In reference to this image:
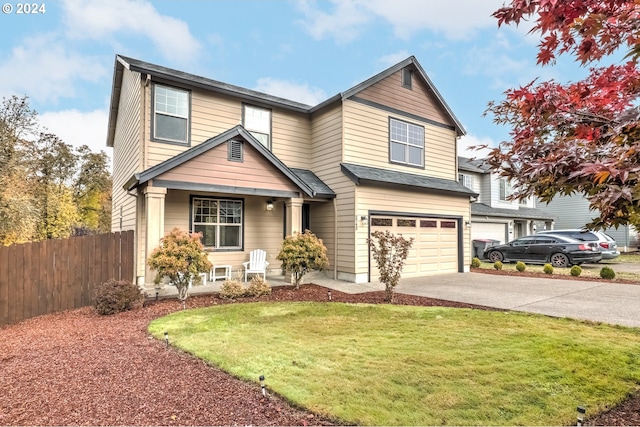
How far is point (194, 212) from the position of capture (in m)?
10.7

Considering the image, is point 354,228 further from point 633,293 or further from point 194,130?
point 633,293

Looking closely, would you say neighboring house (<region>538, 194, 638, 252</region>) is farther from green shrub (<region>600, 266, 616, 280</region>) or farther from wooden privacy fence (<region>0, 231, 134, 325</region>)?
wooden privacy fence (<region>0, 231, 134, 325</region>)

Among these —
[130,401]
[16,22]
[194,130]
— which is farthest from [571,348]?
[16,22]

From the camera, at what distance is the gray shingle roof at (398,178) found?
439 inches

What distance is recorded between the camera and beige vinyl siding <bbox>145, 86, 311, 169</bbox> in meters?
9.98

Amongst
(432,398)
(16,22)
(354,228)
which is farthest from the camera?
(354,228)

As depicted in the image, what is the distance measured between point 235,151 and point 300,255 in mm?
3330

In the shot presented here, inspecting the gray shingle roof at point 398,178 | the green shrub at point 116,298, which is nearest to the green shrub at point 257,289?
the green shrub at point 116,298

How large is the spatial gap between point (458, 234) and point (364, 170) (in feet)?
17.5

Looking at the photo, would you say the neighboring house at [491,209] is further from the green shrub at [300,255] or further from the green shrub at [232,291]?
the green shrub at [232,291]

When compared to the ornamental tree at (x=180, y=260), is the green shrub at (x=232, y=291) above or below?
below

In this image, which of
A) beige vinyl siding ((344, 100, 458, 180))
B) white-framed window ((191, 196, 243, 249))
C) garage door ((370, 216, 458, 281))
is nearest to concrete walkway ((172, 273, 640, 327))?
garage door ((370, 216, 458, 281))

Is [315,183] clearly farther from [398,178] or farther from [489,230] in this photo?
[489,230]

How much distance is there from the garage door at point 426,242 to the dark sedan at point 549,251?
553cm
